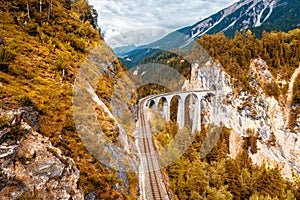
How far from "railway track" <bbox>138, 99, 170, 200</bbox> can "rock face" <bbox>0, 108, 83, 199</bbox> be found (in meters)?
8.28

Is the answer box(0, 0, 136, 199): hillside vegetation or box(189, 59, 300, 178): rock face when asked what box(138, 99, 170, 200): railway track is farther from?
box(189, 59, 300, 178): rock face

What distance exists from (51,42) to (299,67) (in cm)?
5861

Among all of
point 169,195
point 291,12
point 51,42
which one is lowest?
point 169,195

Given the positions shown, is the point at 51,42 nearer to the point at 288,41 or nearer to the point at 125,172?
the point at 125,172

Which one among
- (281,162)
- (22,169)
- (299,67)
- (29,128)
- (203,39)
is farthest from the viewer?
(203,39)

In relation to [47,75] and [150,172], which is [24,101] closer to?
[47,75]

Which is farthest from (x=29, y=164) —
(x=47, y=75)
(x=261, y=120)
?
(x=261, y=120)

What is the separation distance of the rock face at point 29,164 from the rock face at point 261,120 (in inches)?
1991

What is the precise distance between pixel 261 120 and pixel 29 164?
5386 cm

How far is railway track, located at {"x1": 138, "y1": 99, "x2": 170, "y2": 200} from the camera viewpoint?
15.2 m

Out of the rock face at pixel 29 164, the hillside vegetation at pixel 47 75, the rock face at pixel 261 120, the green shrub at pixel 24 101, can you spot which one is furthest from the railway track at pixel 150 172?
the rock face at pixel 261 120

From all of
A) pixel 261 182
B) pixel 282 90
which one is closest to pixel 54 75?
pixel 261 182

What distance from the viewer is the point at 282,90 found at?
163 ft

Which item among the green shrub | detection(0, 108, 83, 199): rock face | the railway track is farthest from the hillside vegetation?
the railway track
